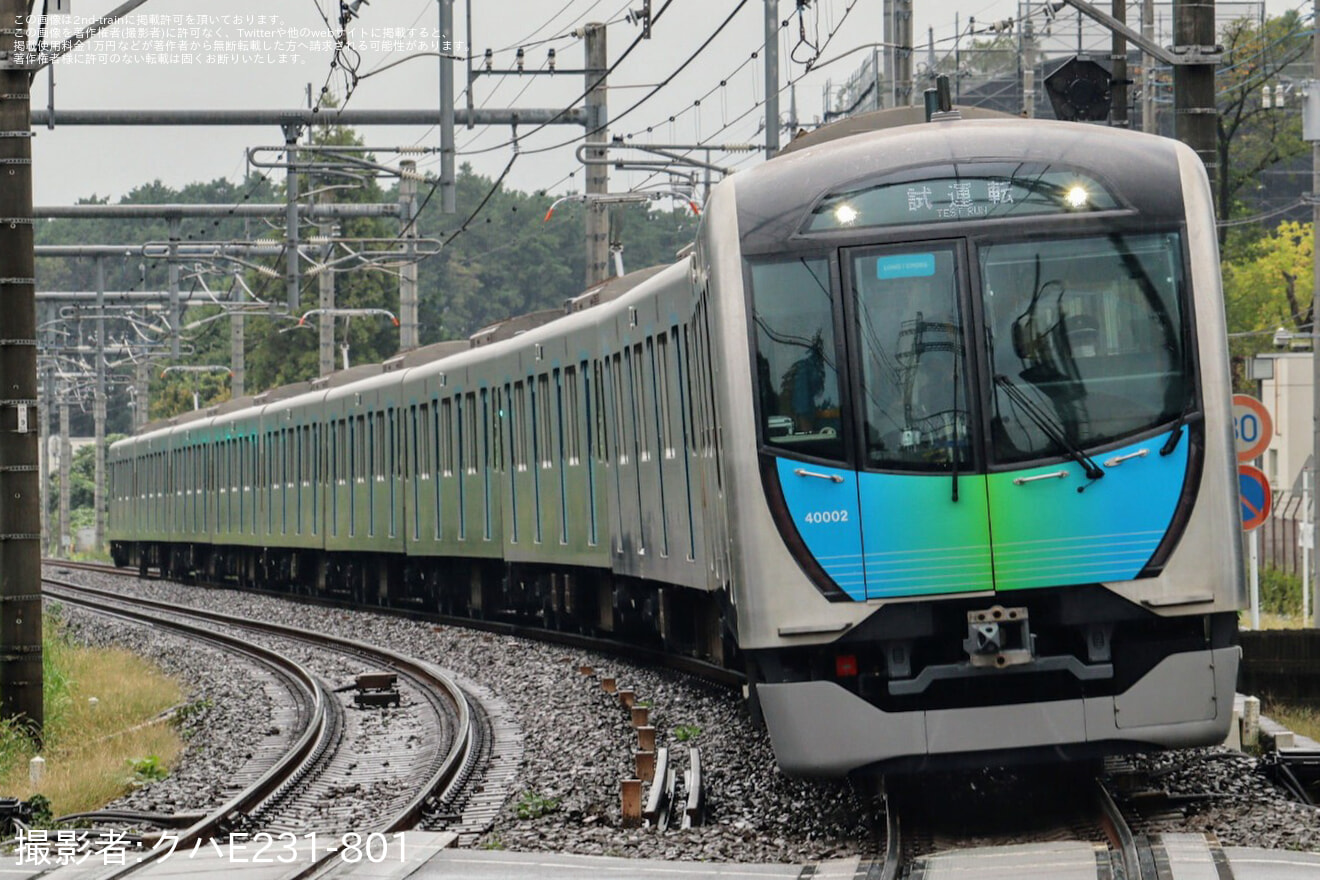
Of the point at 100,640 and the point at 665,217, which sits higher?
the point at 665,217

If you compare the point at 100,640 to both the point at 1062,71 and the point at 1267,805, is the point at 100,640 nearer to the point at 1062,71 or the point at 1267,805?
the point at 1062,71

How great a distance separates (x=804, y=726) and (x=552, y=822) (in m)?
1.54

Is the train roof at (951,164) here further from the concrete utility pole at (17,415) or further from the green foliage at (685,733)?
the concrete utility pole at (17,415)

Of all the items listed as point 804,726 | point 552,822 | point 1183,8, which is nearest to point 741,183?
point 804,726

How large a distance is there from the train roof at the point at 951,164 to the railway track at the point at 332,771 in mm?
3140

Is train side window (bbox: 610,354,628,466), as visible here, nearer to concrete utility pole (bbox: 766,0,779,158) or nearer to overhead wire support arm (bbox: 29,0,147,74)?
overhead wire support arm (bbox: 29,0,147,74)

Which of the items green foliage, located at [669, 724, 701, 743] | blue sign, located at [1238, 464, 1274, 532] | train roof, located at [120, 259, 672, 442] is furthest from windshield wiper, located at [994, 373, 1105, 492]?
train roof, located at [120, 259, 672, 442]

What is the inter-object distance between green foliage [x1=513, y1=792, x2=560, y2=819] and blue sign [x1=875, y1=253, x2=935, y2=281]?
294 centimetres

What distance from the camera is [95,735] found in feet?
46.8

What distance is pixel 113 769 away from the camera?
12102mm

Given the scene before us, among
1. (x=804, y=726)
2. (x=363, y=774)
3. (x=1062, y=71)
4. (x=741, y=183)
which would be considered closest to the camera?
(x=804, y=726)

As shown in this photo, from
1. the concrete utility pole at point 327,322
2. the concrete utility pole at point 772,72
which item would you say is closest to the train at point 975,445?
the concrete utility pole at point 772,72

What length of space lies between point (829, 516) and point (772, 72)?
15.5 metres

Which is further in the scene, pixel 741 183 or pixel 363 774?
pixel 363 774
